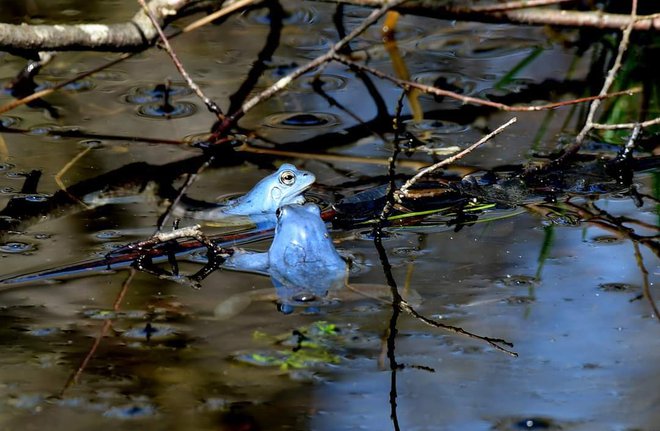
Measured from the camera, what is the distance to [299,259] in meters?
2.98

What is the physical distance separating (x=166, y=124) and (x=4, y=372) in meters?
2.03

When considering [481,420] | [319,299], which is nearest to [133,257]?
[319,299]

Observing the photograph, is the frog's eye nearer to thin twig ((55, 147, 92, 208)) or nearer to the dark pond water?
the dark pond water

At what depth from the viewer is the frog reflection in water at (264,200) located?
11.2ft

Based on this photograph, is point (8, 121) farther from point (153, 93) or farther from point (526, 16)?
point (526, 16)

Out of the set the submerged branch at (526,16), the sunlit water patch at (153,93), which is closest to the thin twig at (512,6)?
the submerged branch at (526,16)

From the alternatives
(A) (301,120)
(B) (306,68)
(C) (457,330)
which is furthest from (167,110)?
(C) (457,330)

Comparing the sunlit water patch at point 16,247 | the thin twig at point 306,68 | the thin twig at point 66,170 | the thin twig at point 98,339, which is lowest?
the thin twig at point 66,170

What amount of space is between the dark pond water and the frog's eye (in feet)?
0.58

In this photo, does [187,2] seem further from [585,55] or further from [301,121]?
[585,55]

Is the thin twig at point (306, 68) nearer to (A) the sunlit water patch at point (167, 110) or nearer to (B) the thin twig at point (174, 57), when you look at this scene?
(B) the thin twig at point (174, 57)

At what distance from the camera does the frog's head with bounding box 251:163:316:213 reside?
135 inches

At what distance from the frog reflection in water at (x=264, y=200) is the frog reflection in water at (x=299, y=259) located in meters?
0.29

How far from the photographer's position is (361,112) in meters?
4.45
